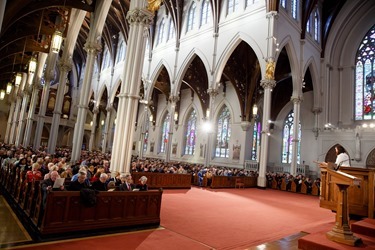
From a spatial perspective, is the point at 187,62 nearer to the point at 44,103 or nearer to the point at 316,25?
the point at 316,25

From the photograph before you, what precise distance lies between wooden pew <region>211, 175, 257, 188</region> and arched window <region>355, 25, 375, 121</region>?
32.3 feet

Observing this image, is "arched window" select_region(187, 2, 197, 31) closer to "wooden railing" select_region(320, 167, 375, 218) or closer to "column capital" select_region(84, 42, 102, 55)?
"column capital" select_region(84, 42, 102, 55)

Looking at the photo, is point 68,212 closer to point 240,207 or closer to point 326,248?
point 326,248

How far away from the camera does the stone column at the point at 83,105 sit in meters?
13.3

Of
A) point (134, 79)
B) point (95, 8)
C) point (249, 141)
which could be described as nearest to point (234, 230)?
point (134, 79)

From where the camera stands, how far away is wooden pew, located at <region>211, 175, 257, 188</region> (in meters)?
13.9

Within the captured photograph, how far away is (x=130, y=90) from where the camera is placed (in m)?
9.25

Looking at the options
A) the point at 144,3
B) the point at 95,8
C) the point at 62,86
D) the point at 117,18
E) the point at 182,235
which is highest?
the point at 117,18

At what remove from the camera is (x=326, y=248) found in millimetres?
3582

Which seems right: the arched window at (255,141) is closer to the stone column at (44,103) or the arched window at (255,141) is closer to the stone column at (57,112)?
the stone column at (57,112)

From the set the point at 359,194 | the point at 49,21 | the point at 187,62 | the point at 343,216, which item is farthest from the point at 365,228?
the point at 187,62

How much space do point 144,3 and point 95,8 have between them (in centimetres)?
585

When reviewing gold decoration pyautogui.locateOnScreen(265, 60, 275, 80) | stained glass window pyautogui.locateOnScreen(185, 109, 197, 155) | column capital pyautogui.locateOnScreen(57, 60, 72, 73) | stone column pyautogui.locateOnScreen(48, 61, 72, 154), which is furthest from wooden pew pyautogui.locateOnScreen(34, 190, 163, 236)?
stained glass window pyautogui.locateOnScreen(185, 109, 197, 155)

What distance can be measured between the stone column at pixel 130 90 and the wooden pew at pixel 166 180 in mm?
2637
